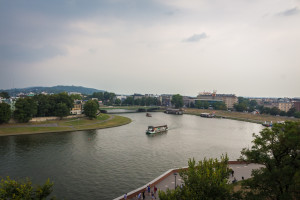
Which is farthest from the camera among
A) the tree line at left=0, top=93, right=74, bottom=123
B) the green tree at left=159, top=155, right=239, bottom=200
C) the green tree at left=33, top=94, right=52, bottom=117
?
the green tree at left=33, top=94, right=52, bottom=117

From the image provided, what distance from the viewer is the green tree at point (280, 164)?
1888 centimetres

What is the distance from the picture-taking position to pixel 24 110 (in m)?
88.2

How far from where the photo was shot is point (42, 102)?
9962cm

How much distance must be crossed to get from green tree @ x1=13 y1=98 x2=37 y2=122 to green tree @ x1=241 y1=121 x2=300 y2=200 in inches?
3560

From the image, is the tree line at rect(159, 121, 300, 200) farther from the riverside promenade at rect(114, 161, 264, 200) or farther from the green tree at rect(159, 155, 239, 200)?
the riverside promenade at rect(114, 161, 264, 200)

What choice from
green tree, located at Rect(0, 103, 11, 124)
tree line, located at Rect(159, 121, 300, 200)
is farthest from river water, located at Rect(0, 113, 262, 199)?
tree line, located at Rect(159, 121, 300, 200)

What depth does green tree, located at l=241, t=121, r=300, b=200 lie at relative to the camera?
18.9m

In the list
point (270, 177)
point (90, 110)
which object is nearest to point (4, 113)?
point (90, 110)

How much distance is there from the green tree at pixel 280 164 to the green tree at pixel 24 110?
90435 mm

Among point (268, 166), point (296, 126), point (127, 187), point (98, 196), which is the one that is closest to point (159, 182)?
point (127, 187)

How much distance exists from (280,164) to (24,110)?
310 feet

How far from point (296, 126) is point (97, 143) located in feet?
187

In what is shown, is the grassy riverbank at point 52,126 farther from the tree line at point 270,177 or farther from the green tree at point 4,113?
the tree line at point 270,177

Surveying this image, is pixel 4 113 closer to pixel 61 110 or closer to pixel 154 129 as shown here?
pixel 61 110
